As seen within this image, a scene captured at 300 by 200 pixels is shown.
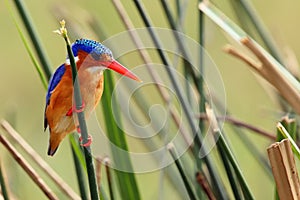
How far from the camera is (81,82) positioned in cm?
68

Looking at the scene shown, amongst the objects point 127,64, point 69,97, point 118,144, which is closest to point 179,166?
point 118,144

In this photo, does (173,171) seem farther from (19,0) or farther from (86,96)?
(86,96)

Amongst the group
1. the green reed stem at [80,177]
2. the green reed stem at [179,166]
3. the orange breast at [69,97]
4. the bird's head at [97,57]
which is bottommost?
the green reed stem at [179,166]

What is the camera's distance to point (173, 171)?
4.02 feet

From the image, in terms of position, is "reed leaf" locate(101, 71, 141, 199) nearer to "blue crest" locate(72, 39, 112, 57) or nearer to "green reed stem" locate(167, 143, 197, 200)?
"green reed stem" locate(167, 143, 197, 200)

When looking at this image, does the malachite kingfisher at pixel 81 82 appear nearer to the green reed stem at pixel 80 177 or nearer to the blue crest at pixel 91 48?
the blue crest at pixel 91 48

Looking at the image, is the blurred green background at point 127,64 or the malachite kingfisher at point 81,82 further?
the blurred green background at point 127,64

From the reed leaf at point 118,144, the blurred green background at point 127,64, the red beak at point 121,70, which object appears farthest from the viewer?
the blurred green background at point 127,64

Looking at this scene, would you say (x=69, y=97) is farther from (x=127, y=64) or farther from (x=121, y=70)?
(x=127, y=64)

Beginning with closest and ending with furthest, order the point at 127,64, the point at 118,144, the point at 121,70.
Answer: the point at 121,70 < the point at 118,144 < the point at 127,64

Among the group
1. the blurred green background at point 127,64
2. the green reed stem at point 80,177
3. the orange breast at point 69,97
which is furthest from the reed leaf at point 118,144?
the blurred green background at point 127,64

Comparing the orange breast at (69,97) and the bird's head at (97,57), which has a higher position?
the bird's head at (97,57)

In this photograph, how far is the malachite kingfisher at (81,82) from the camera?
677mm

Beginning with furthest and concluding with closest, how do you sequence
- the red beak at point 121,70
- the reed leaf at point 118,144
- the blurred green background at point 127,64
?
the blurred green background at point 127,64 < the reed leaf at point 118,144 < the red beak at point 121,70
